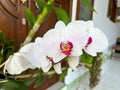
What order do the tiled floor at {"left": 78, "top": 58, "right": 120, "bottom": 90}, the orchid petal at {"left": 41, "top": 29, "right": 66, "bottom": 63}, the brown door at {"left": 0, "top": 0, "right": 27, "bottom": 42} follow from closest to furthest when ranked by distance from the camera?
the orchid petal at {"left": 41, "top": 29, "right": 66, "bottom": 63} → the brown door at {"left": 0, "top": 0, "right": 27, "bottom": 42} → the tiled floor at {"left": 78, "top": 58, "right": 120, "bottom": 90}

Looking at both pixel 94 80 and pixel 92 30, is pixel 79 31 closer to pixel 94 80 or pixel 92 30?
pixel 92 30

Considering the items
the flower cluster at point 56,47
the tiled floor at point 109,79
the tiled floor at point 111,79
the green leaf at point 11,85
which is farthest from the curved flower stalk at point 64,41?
the tiled floor at point 111,79

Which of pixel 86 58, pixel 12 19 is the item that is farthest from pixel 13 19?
pixel 86 58

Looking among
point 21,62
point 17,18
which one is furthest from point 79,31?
point 17,18

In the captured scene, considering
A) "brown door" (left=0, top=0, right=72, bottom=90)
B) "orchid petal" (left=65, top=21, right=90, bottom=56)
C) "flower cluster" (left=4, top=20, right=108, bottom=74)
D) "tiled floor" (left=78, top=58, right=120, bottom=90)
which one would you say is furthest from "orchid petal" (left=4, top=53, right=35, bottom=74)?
"tiled floor" (left=78, top=58, right=120, bottom=90)

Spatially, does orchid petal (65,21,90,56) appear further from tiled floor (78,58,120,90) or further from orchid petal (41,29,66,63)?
tiled floor (78,58,120,90)
